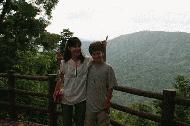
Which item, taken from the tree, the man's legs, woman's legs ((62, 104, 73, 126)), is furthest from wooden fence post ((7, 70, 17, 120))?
the tree

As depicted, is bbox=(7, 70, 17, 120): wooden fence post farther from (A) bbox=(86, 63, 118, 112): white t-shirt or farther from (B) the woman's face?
(A) bbox=(86, 63, 118, 112): white t-shirt

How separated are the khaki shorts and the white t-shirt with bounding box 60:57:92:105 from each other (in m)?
0.29

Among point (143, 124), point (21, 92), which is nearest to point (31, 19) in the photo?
point (21, 92)

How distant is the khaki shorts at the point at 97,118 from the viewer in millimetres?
5711

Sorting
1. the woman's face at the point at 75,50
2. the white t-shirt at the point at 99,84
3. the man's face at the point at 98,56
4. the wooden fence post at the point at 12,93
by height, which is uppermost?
the woman's face at the point at 75,50

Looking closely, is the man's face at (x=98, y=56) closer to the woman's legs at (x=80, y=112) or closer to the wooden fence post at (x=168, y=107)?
the woman's legs at (x=80, y=112)

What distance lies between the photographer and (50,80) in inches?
347

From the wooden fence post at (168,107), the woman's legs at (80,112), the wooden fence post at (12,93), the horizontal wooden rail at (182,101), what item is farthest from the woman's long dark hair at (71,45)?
the wooden fence post at (12,93)

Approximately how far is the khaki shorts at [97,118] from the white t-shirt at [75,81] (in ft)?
0.94

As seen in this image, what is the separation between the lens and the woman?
5848mm

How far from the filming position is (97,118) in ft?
18.9

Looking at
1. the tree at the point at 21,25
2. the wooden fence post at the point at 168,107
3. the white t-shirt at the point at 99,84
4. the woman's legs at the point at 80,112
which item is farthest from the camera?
the tree at the point at 21,25

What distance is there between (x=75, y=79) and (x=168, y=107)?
1.65 metres

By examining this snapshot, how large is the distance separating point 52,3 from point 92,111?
64.1 feet
